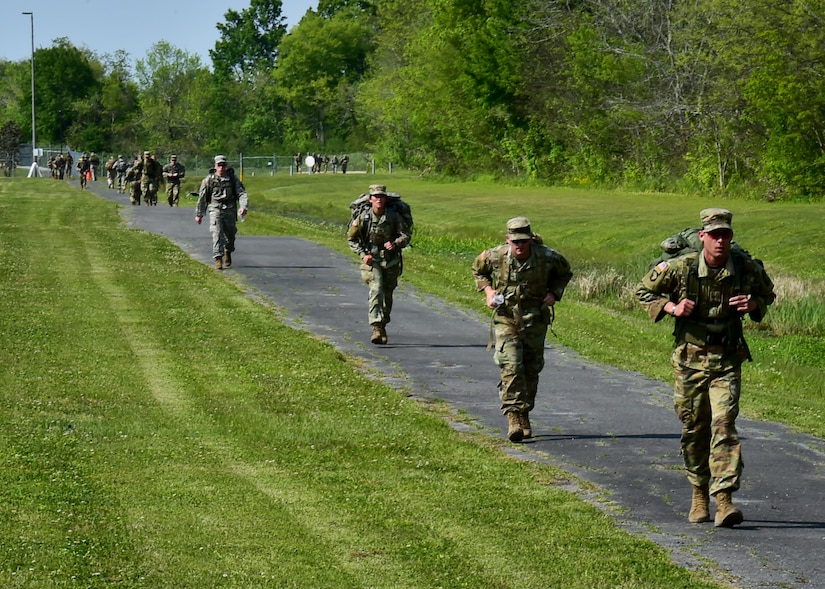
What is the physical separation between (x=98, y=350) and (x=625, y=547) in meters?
10.2

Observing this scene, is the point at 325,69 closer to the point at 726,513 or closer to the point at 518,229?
the point at 518,229

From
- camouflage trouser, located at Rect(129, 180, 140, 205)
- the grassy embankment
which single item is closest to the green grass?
the grassy embankment

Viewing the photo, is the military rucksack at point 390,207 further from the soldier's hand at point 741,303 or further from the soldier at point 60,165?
the soldier at point 60,165

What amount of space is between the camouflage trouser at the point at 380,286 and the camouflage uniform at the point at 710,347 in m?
8.59

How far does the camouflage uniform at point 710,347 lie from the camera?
378 inches

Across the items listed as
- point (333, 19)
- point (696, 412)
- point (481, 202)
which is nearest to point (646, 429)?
point (696, 412)

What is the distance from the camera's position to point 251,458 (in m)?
11.9

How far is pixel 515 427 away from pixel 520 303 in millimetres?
1083

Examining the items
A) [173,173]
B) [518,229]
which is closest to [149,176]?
[173,173]

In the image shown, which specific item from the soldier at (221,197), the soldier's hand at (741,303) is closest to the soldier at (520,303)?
the soldier's hand at (741,303)

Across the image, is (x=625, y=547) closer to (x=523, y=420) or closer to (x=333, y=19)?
(x=523, y=420)

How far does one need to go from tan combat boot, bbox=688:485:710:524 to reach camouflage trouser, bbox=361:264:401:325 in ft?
28.7

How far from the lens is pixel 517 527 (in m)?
9.60

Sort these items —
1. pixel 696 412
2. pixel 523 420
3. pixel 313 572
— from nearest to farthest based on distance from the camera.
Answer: pixel 313 572, pixel 696 412, pixel 523 420
